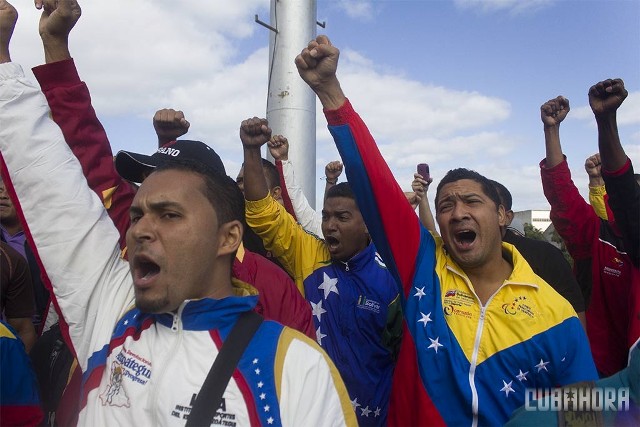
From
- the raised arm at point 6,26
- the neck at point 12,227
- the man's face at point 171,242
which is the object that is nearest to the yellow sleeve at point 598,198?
the man's face at point 171,242

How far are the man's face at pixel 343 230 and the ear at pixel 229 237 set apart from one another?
1587 millimetres

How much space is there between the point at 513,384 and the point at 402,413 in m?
0.48

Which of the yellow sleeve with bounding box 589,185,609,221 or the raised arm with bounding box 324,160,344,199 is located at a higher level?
the raised arm with bounding box 324,160,344,199

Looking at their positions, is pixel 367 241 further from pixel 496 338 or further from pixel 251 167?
pixel 496 338

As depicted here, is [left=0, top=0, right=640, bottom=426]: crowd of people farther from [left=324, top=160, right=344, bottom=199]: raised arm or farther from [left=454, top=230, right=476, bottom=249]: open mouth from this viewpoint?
[left=324, top=160, right=344, bottom=199]: raised arm

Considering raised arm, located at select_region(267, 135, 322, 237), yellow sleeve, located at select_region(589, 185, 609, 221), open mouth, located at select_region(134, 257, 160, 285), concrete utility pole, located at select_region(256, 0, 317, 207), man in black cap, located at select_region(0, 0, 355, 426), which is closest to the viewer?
man in black cap, located at select_region(0, 0, 355, 426)

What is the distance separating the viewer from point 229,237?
6.07 feet

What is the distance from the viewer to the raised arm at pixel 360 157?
2154mm

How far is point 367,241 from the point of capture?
3.57 meters

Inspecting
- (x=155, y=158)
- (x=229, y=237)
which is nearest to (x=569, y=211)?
(x=229, y=237)

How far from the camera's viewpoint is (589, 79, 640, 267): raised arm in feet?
Answer: 8.75

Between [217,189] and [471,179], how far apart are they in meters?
1.36

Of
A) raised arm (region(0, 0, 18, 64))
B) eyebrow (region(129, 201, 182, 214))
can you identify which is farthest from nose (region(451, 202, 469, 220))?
raised arm (region(0, 0, 18, 64))

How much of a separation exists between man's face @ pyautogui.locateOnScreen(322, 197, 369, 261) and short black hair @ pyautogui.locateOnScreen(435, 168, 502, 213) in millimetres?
847
